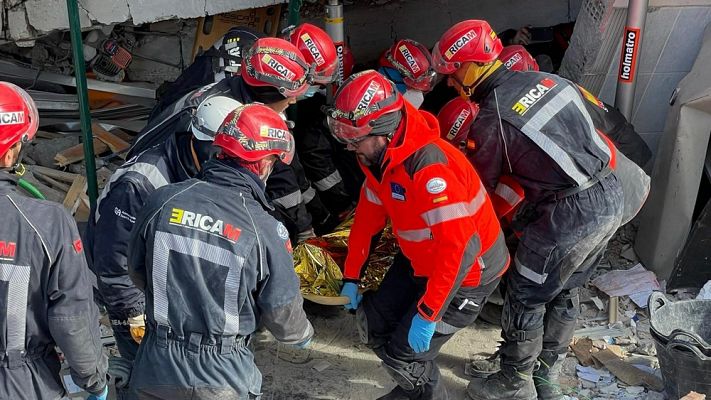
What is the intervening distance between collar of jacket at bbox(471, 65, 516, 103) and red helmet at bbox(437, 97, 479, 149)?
0.77m

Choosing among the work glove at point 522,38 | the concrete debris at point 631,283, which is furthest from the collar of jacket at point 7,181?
the work glove at point 522,38

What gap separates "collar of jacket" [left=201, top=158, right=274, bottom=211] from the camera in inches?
138

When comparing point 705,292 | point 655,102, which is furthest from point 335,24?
point 705,292

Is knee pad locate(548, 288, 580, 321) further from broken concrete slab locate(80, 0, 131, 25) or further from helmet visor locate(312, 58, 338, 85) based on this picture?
broken concrete slab locate(80, 0, 131, 25)

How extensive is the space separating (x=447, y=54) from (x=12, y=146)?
7.58 ft

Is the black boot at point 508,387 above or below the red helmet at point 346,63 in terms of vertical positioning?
below

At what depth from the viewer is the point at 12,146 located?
3.33 metres

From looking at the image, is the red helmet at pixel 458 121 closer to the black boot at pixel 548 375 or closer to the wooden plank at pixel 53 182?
the black boot at pixel 548 375

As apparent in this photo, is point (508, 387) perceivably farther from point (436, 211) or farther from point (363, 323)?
point (436, 211)

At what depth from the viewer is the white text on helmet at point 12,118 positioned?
3.30 meters

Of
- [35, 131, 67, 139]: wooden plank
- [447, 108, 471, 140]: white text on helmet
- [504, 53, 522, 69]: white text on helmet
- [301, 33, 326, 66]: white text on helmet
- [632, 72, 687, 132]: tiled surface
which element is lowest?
[35, 131, 67, 139]: wooden plank

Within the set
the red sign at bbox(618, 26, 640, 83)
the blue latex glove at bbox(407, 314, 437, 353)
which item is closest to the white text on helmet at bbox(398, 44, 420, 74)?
the red sign at bbox(618, 26, 640, 83)

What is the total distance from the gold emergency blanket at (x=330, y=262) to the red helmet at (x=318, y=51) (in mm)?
1058

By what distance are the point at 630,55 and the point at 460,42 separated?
75.4 inches
